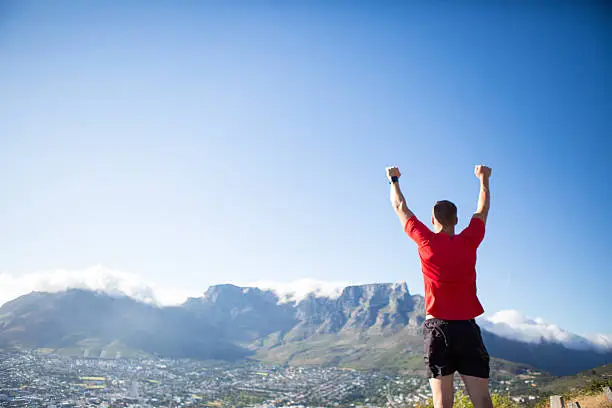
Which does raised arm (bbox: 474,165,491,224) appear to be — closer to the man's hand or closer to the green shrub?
the man's hand

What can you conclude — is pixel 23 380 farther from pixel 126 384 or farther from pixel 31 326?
pixel 31 326

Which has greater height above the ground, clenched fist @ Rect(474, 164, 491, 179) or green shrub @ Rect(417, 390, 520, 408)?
clenched fist @ Rect(474, 164, 491, 179)

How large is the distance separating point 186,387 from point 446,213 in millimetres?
148837

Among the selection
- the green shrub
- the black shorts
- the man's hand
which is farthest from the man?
the green shrub

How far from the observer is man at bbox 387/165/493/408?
2.62 m

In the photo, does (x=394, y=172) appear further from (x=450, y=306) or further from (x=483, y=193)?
(x=450, y=306)

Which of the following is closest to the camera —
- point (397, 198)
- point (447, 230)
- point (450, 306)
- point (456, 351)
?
point (456, 351)

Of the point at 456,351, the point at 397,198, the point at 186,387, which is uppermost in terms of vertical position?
the point at 397,198

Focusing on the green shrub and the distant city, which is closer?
the green shrub

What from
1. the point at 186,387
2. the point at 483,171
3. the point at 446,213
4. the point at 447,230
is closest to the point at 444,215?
the point at 446,213

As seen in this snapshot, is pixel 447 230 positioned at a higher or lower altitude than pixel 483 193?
lower

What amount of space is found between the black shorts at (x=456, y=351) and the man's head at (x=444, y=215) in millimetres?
838

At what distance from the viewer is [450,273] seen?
8.96 feet

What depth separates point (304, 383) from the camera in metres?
145
